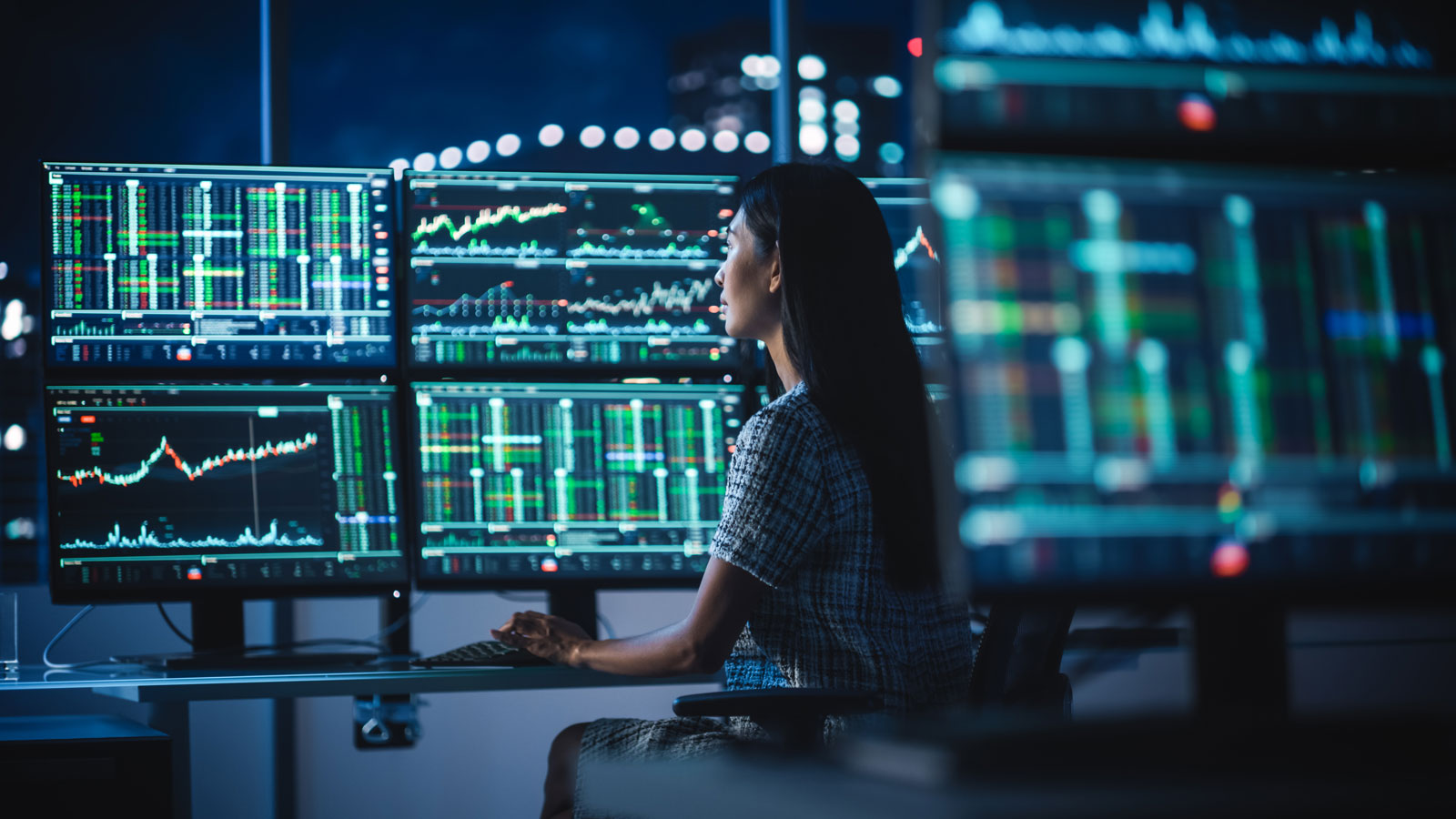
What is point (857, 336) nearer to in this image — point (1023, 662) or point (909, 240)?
point (1023, 662)

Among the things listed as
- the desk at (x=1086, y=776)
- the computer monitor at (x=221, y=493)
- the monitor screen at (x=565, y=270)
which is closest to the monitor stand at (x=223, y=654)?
the computer monitor at (x=221, y=493)

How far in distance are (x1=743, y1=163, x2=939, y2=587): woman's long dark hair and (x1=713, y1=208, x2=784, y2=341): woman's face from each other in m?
Answer: 0.03

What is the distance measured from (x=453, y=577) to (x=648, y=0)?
193cm

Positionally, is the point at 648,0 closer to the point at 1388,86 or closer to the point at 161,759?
the point at 161,759

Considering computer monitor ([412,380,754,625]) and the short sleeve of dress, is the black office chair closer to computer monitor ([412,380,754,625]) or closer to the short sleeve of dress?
the short sleeve of dress

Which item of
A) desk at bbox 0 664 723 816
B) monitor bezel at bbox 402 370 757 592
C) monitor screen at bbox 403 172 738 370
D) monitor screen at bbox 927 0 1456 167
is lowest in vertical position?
desk at bbox 0 664 723 816

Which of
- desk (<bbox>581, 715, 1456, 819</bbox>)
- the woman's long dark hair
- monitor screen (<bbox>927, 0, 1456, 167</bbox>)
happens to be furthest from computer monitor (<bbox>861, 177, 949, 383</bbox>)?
desk (<bbox>581, 715, 1456, 819</bbox>)

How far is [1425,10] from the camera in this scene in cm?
89

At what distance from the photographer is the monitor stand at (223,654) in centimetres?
217

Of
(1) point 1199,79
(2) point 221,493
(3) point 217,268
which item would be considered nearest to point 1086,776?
(1) point 1199,79

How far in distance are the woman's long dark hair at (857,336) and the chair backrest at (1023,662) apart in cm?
Result: 17

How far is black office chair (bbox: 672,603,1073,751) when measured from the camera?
57.2 inches

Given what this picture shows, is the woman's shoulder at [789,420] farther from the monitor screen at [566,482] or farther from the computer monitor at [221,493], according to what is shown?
the computer monitor at [221,493]

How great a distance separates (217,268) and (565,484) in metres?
0.80
